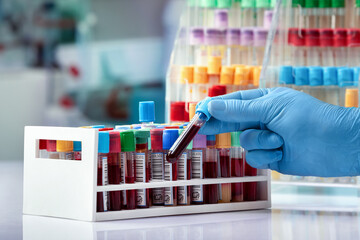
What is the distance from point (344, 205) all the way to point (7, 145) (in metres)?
2.82

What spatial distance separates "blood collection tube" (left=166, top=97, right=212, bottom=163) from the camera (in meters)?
1.41

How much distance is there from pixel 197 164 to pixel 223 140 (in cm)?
10

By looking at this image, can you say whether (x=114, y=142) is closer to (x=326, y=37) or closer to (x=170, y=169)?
(x=170, y=169)

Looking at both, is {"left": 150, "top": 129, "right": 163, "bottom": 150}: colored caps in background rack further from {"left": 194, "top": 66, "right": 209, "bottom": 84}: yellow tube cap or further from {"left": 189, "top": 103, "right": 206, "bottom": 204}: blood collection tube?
{"left": 194, "top": 66, "right": 209, "bottom": 84}: yellow tube cap

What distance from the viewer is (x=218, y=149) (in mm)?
1631

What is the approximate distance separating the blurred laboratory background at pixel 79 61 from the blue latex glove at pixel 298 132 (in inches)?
105

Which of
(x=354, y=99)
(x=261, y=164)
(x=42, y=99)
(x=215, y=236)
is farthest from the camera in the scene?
(x=42, y=99)

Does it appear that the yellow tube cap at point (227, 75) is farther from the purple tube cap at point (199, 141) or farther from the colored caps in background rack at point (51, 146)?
the colored caps in background rack at point (51, 146)

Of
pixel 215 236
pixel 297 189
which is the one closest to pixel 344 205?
pixel 297 189

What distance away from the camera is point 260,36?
225cm

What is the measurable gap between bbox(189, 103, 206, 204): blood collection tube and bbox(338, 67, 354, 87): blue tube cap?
0.71 m

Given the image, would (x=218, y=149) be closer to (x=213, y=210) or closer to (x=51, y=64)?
(x=213, y=210)

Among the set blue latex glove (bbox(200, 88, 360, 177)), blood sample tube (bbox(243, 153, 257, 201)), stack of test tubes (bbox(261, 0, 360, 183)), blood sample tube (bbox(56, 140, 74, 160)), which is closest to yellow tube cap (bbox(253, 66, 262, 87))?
stack of test tubes (bbox(261, 0, 360, 183))

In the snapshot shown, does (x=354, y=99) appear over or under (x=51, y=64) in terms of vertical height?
under
